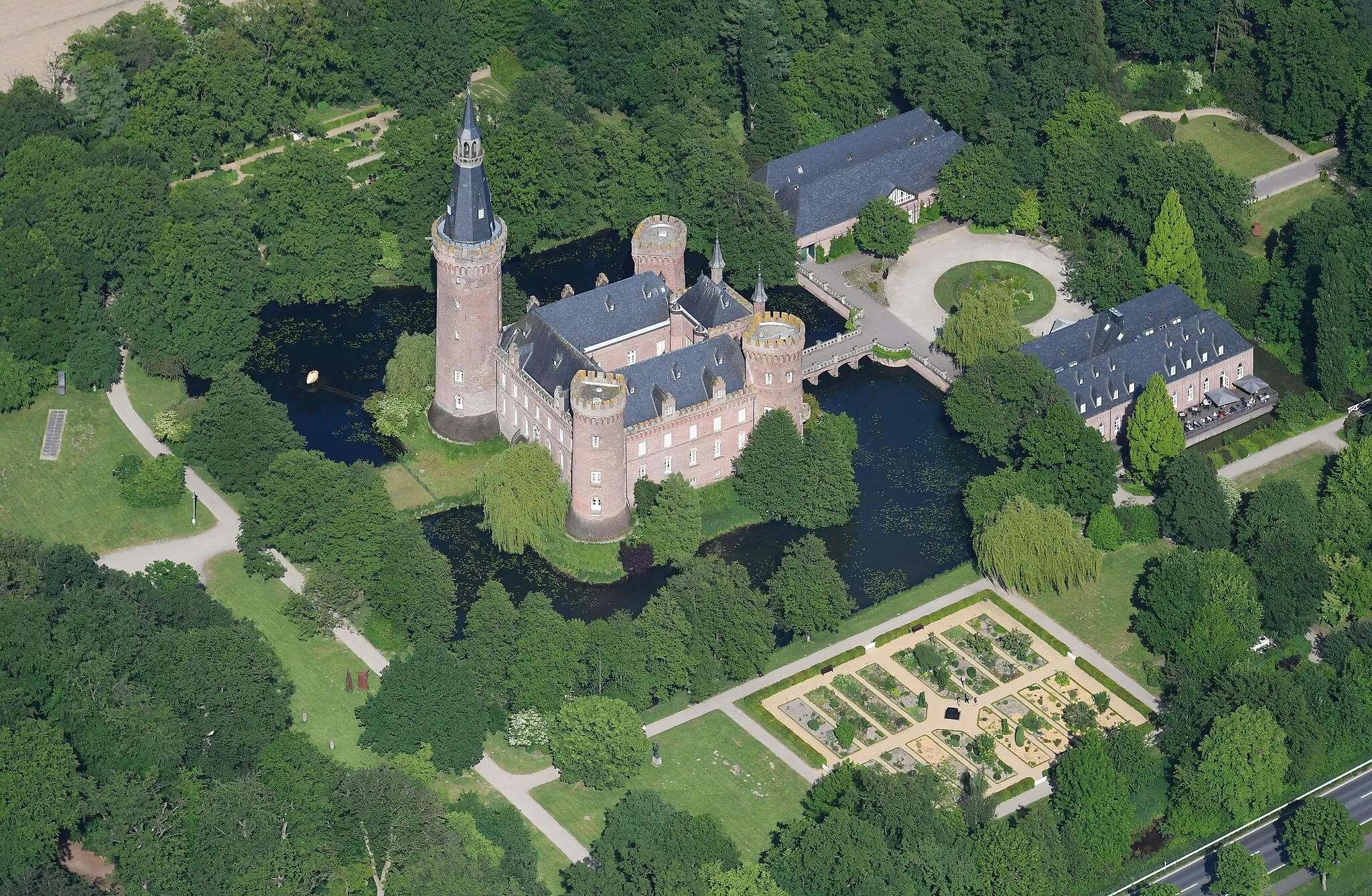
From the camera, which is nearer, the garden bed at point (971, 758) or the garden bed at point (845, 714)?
the garden bed at point (971, 758)

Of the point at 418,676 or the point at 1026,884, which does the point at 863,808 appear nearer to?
the point at 1026,884

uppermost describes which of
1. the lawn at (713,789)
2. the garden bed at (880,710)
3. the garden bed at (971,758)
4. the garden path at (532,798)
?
the garden bed at (971,758)

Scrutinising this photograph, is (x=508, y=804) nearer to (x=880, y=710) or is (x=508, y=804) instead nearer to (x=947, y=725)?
(x=880, y=710)

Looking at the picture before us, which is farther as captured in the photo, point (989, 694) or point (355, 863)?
point (989, 694)

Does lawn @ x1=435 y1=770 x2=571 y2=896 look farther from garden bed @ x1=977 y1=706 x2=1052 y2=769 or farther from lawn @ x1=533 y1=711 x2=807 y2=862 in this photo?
garden bed @ x1=977 y1=706 x2=1052 y2=769

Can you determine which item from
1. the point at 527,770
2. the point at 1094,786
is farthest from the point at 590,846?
the point at 1094,786

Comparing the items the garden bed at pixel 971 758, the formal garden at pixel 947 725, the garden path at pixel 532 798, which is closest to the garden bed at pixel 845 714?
the formal garden at pixel 947 725

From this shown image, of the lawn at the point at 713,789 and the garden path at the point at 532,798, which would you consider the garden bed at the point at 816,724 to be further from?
the garden path at the point at 532,798
